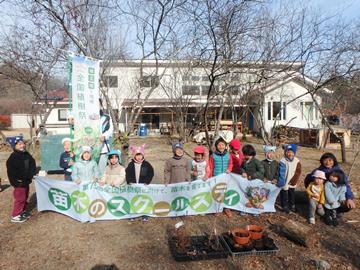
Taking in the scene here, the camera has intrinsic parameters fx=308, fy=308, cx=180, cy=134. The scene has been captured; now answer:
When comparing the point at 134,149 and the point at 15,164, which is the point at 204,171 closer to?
the point at 134,149

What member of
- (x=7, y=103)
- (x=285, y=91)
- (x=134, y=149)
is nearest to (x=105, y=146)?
(x=134, y=149)

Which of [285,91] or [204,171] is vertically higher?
[285,91]

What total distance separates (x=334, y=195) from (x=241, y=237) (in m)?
2.09

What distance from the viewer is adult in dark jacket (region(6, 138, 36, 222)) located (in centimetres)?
513

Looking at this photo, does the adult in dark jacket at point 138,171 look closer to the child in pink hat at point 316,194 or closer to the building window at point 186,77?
the child in pink hat at point 316,194

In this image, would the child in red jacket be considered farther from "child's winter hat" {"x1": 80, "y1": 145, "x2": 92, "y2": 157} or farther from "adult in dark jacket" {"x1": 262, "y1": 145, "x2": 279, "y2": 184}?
"child's winter hat" {"x1": 80, "y1": 145, "x2": 92, "y2": 157}

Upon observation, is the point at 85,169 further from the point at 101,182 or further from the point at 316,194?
the point at 316,194

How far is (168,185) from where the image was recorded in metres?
5.12

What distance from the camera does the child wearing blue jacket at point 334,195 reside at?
506 cm

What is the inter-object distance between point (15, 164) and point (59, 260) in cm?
202

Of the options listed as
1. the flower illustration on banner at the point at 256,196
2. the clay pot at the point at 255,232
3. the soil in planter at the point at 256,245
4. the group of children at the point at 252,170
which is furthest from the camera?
the flower illustration on banner at the point at 256,196

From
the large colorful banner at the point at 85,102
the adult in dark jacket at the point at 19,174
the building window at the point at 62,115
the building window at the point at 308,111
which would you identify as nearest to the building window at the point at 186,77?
the large colorful banner at the point at 85,102

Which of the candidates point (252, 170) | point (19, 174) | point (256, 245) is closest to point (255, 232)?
point (256, 245)

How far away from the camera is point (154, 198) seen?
16.9 feet
